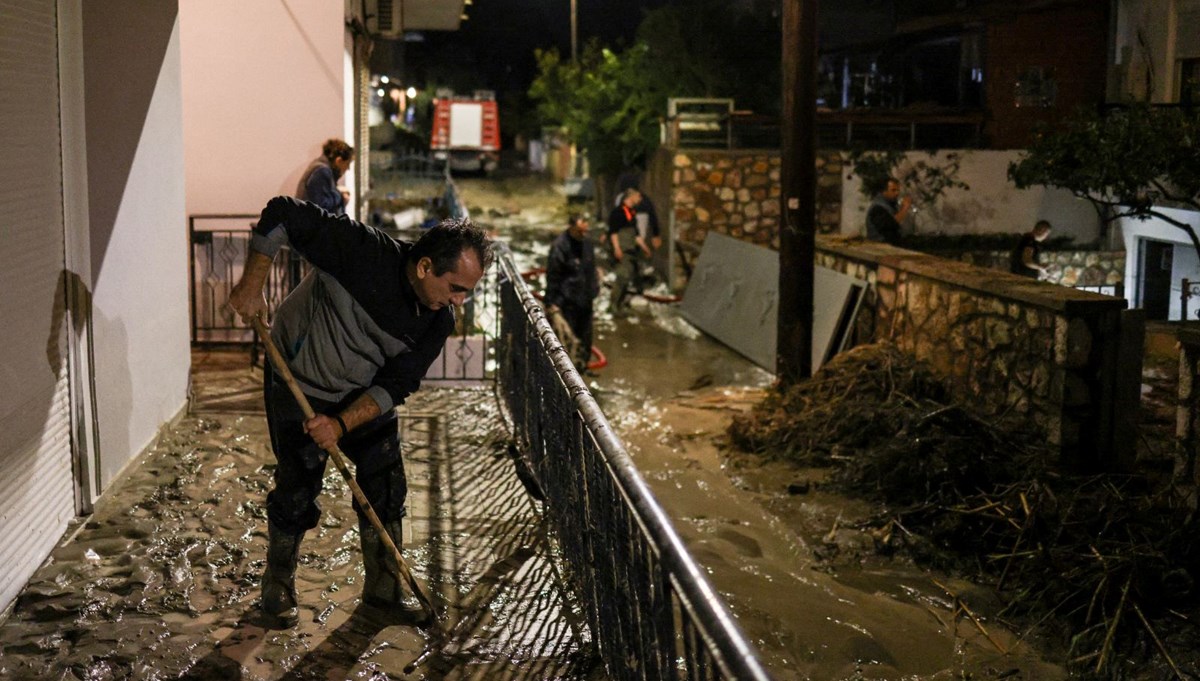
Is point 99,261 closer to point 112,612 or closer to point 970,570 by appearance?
point 112,612

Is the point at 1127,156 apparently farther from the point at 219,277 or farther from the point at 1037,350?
the point at 219,277

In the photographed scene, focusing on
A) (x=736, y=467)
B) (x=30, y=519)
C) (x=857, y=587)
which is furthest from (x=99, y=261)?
(x=736, y=467)

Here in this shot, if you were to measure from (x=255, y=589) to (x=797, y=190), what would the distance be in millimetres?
6725

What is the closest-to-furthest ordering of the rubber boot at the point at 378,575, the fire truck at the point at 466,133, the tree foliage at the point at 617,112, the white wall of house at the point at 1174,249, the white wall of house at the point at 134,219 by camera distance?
A: 1. the rubber boot at the point at 378,575
2. the white wall of house at the point at 134,219
3. the white wall of house at the point at 1174,249
4. the tree foliage at the point at 617,112
5. the fire truck at the point at 466,133

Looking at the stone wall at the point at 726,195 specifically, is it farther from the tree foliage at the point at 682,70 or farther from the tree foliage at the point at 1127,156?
the tree foliage at the point at 682,70

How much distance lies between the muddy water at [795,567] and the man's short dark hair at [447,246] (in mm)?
2423

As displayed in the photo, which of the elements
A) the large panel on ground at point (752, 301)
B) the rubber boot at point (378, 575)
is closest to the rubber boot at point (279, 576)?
the rubber boot at point (378, 575)

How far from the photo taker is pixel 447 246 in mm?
4543

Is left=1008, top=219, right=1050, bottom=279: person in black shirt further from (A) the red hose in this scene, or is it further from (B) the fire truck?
(B) the fire truck

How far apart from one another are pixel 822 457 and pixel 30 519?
5.55 meters

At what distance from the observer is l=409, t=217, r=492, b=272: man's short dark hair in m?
4.55

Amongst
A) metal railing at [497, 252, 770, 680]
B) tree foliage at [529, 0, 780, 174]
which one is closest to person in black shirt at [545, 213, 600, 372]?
metal railing at [497, 252, 770, 680]

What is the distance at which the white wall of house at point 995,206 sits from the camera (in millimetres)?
19297

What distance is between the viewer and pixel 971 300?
30.5ft
